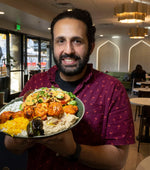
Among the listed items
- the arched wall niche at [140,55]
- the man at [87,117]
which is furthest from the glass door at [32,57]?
the man at [87,117]

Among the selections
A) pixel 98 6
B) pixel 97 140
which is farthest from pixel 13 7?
pixel 97 140

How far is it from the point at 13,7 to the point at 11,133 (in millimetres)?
5015

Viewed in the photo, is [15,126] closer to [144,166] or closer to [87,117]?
[87,117]

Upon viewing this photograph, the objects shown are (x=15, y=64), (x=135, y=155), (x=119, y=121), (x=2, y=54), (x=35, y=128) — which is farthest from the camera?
(x=15, y=64)

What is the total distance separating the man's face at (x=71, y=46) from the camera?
107 cm

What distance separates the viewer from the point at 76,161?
1.00 m

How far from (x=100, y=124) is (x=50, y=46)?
139 cm

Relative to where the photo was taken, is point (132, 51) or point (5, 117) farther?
point (132, 51)

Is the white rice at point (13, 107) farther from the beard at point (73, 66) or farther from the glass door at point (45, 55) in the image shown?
the glass door at point (45, 55)

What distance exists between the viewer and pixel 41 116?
2.62 ft

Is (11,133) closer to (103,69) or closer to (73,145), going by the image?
(73,145)

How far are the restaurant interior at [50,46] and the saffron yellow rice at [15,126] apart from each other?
1.04 m

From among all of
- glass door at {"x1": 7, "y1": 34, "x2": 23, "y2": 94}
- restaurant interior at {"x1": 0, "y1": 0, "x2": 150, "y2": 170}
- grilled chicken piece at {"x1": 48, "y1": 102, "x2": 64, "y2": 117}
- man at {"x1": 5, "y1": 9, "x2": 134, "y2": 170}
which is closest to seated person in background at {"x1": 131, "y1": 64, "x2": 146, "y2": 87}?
restaurant interior at {"x1": 0, "y1": 0, "x2": 150, "y2": 170}

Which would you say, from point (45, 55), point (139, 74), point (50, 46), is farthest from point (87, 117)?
point (45, 55)
